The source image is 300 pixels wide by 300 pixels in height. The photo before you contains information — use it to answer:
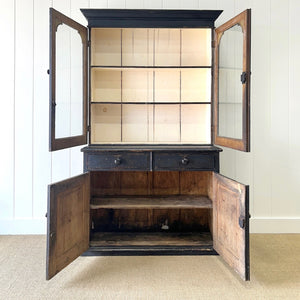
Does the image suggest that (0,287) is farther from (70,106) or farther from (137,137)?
(137,137)

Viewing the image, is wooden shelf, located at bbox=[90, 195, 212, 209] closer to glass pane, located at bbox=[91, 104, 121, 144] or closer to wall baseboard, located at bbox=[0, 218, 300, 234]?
glass pane, located at bbox=[91, 104, 121, 144]

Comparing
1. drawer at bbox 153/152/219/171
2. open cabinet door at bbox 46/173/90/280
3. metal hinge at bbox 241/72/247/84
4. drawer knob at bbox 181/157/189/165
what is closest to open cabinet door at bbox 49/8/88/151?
open cabinet door at bbox 46/173/90/280

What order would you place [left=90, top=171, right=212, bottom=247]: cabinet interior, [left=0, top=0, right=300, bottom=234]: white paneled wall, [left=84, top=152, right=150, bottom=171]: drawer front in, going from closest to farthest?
[left=84, top=152, right=150, bottom=171]: drawer front, [left=90, top=171, right=212, bottom=247]: cabinet interior, [left=0, top=0, right=300, bottom=234]: white paneled wall

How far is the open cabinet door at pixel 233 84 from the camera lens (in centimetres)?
213

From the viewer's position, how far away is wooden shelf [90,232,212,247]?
8.47ft

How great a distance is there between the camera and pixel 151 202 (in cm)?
264

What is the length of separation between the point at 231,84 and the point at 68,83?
1.21 meters

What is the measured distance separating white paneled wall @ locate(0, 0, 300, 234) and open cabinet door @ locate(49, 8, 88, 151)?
0.60 meters

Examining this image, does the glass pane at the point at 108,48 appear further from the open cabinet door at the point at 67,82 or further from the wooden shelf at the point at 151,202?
the wooden shelf at the point at 151,202

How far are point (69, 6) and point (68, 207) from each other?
1.91 meters

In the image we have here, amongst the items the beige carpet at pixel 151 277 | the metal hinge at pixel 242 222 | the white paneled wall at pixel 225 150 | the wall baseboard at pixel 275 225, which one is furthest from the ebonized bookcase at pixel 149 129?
the wall baseboard at pixel 275 225

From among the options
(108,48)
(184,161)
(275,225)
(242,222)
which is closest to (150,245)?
(184,161)

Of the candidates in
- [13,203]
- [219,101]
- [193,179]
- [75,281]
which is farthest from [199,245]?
[13,203]

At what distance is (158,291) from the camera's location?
6.59ft
